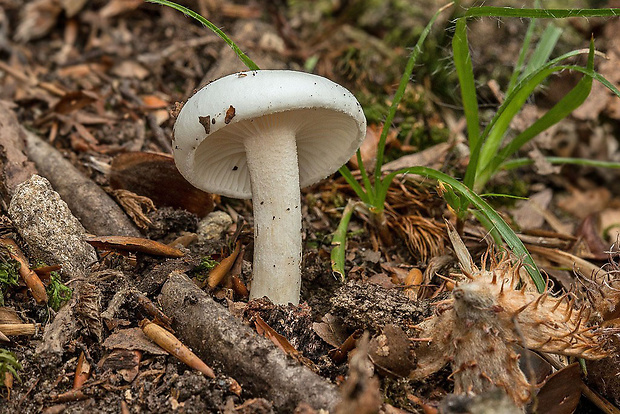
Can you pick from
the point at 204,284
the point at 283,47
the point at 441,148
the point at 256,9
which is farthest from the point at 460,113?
the point at 204,284

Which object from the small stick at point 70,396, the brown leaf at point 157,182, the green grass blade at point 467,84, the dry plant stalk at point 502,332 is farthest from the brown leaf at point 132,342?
the green grass blade at point 467,84

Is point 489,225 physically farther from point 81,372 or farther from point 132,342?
point 81,372

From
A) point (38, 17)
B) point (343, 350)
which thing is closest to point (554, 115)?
point (343, 350)

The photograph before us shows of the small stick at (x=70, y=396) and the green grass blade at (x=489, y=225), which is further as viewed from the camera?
the green grass blade at (x=489, y=225)

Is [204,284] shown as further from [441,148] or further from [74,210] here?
[441,148]

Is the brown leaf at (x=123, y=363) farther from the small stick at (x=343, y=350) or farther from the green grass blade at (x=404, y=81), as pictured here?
the green grass blade at (x=404, y=81)

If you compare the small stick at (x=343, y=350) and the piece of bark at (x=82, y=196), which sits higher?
the piece of bark at (x=82, y=196)

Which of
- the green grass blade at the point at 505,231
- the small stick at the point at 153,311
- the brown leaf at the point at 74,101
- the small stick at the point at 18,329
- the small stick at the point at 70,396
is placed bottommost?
the small stick at the point at 70,396

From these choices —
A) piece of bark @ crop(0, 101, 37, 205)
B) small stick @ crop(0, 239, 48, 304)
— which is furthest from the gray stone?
piece of bark @ crop(0, 101, 37, 205)

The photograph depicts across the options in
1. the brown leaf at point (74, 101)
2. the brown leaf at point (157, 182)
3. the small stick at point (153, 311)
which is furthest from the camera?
the brown leaf at point (74, 101)
